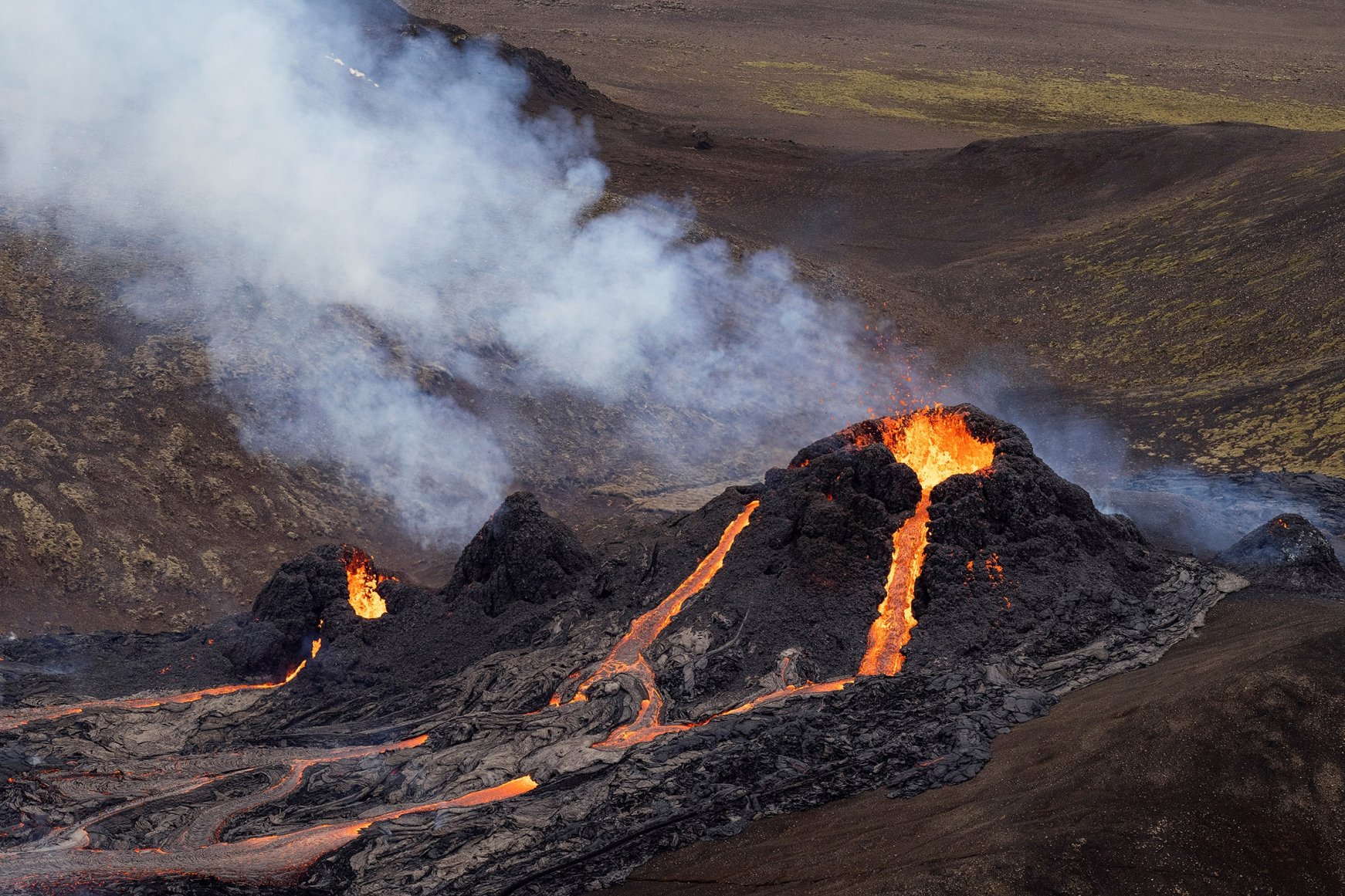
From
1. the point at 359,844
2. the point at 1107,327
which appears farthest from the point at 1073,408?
the point at 359,844

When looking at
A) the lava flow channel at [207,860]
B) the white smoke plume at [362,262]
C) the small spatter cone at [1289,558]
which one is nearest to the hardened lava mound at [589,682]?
the lava flow channel at [207,860]

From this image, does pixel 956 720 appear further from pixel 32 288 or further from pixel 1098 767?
pixel 32 288

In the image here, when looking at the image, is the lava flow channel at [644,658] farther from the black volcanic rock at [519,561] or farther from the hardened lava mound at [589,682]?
the black volcanic rock at [519,561]

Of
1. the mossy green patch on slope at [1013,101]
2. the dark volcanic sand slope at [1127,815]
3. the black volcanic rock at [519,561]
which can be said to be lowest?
the dark volcanic sand slope at [1127,815]

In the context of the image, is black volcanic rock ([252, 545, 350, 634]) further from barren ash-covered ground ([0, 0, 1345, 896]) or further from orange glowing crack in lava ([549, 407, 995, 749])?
orange glowing crack in lava ([549, 407, 995, 749])

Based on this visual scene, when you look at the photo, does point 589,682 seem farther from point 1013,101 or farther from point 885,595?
point 1013,101

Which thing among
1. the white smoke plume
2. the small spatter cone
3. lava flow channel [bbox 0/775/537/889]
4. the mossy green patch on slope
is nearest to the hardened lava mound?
lava flow channel [bbox 0/775/537/889]

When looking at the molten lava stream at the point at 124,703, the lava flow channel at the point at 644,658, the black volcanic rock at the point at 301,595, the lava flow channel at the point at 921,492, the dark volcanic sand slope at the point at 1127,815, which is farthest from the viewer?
the black volcanic rock at the point at 301,595
